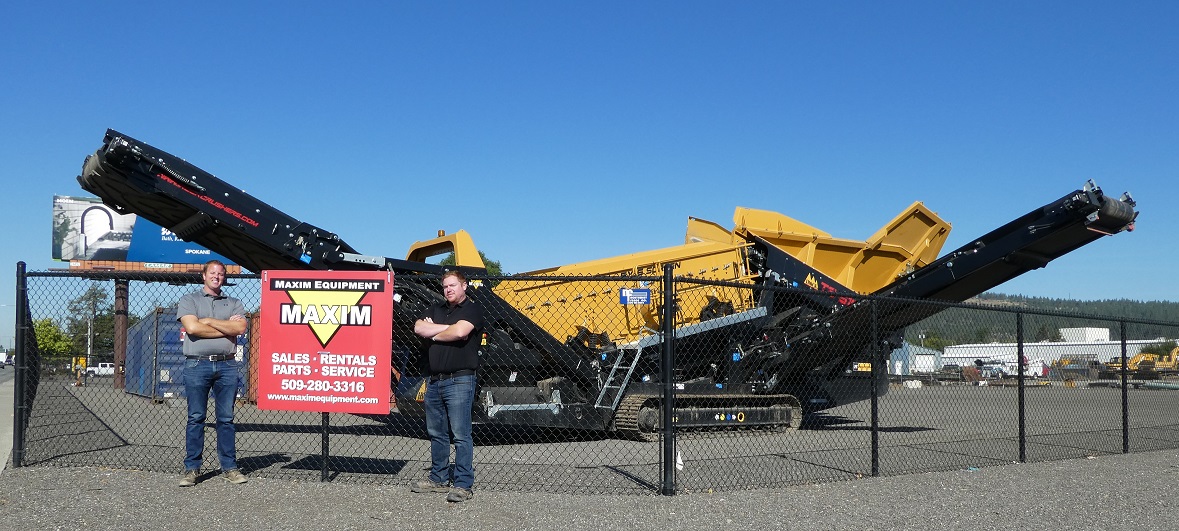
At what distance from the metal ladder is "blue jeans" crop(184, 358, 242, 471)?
4755 millimetres

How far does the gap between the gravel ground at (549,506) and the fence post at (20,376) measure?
0.17 meters

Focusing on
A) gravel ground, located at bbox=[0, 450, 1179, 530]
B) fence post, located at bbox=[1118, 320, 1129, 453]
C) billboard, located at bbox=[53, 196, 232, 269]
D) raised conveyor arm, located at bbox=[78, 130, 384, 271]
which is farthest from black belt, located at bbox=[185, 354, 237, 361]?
billboard, located at bbox=[53, 196, 232, 269]

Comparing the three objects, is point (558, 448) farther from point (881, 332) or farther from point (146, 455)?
point (881, 332)

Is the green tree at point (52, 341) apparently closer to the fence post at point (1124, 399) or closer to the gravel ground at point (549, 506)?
the gravel ground at point (549, 506)

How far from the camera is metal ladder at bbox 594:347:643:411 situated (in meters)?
10.6

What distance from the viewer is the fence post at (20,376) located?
24.6 feet

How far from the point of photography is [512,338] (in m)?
10.4

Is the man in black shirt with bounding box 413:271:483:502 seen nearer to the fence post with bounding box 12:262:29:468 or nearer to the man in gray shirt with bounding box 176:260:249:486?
the man in gray shirt with bounding box 176:260:249:486

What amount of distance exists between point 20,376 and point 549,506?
15.6ft

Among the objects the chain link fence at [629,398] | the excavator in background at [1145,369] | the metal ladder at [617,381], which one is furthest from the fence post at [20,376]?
the excavator in background at [1145,369]

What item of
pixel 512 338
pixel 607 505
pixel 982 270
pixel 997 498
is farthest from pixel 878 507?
pixel 982 270

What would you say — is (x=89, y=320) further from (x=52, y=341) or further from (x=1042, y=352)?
(x=1042, y=352)

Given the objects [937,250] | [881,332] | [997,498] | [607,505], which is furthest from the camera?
[937,250]

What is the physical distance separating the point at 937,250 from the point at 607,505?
935 centimetres
